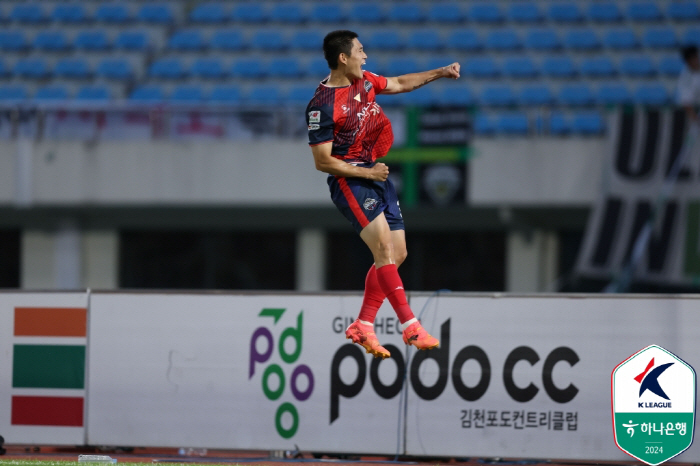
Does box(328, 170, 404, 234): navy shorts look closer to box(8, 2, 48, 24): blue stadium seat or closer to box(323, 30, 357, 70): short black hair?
box(323, 30, 357, 70): short black hair

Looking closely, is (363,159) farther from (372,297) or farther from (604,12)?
(604,12)

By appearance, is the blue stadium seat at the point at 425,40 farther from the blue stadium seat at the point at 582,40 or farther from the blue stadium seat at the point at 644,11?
the blue stadium seat at the point at 644,11

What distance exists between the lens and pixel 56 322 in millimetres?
8211

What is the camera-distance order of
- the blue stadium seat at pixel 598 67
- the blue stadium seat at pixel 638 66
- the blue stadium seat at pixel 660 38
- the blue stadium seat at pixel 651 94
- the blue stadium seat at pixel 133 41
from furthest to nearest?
1. the blue stadium seat at pixel 133 41
2. the blue stadium seat at pixel 660 38
3. the blue stadium seat at pixel 598 67
4. the blue stadium seat at pixel 638 66
5. the blue stadium seat at pixel 651 94

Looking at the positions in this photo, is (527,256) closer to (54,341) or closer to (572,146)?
(572,146)

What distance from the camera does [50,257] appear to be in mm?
18359

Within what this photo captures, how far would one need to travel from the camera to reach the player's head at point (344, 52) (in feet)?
19.8

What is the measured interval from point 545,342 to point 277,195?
31.1 ft

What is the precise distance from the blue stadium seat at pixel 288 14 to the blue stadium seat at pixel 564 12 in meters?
5.17

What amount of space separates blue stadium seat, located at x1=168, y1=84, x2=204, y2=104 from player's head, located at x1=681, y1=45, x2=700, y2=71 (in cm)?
924

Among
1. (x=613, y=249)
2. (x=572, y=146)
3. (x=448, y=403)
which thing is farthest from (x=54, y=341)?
(x=572, y=146)

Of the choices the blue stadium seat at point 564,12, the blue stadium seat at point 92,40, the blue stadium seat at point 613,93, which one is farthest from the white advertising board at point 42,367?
the blue stadium seat at point 564,12

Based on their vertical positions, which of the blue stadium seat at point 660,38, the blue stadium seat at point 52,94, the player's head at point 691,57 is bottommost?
the player's head at point 691,57

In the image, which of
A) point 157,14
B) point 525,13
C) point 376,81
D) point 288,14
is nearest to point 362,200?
point 376,81
